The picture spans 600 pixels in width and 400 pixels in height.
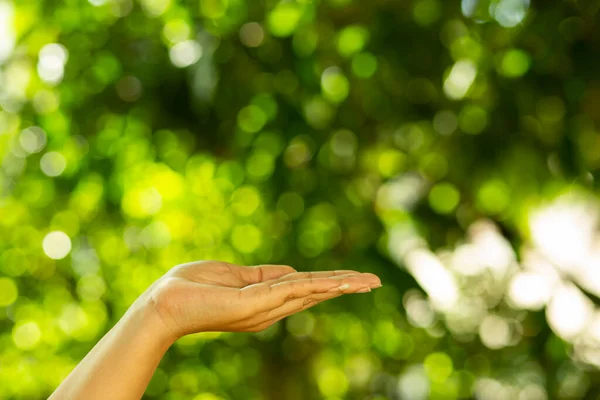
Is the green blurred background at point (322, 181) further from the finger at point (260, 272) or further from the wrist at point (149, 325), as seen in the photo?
the wrist at point (149, 325)

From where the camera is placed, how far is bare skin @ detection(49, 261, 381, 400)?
1.91 feet

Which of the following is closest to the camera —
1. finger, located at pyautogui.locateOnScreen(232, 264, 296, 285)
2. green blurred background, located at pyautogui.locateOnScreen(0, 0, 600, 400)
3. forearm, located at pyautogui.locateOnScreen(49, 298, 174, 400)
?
forearm, located at pyautogui.locateOnScreen(49, 298, 174, 400)

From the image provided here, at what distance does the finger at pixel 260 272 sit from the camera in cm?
72

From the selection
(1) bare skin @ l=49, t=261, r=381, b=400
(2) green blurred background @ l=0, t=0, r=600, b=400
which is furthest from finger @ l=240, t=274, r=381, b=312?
(2) green blurred background @ l=0, t=0, r=600, b=400

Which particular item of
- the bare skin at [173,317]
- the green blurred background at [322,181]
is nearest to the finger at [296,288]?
the bare skin at [173,317]

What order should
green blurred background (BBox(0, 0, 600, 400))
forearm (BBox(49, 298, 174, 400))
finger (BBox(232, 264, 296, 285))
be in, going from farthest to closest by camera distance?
1. green blurred background (BBox(0, 0, 600, 400))
2. finger (BBox(232, 264, 296, 285))
3. forearm (BBox(49, 298, 174, 400))

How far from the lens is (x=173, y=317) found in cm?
62

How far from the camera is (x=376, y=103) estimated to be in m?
1.04

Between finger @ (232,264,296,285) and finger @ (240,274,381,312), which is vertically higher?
finger @ (240,274,381,312)

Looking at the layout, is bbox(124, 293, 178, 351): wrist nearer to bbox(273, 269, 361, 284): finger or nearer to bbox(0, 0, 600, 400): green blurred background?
bbox(273, 269, 361, 284): finger

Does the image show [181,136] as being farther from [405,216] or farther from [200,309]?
[200,309]

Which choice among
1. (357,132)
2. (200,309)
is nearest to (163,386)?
(357,132)

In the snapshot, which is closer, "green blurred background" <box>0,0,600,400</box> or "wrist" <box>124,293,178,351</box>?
"wrist" <box>124,293,178,351</box>

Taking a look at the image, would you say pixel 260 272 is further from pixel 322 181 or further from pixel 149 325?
pixel 322 181
